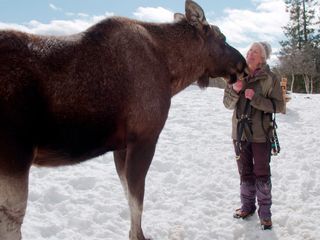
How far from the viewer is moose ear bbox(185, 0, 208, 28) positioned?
4383 millimetres

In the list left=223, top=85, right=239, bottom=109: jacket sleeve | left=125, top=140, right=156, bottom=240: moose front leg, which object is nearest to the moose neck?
left=223, top=85, right=239, bottom=109: jacket sleeve

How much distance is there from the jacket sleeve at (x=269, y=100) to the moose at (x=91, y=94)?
86 cm

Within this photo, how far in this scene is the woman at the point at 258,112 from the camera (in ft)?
16.3

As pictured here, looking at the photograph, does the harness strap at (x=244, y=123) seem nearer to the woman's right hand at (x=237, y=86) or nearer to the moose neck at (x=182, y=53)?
the woman's right hand at (x=237, y=86)

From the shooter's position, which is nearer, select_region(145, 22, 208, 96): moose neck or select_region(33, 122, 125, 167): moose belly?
select_region(33, 122, 125, 167): moose belly

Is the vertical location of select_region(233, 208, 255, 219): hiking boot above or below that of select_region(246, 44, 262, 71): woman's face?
below

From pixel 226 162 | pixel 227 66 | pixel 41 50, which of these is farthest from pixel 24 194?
pixel 226 162

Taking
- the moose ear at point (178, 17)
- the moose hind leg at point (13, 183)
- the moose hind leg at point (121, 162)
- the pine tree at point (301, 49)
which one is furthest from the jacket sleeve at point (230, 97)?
the pine tree at point (301, 49)

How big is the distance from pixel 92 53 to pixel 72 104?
0.50m

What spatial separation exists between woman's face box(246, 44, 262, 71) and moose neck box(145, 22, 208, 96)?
744mm

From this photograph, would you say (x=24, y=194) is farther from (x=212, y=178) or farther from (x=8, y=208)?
(x=212, y=178)

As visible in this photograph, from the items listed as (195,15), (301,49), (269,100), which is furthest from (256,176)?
(301,49)

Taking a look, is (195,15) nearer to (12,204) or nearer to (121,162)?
(121,162)

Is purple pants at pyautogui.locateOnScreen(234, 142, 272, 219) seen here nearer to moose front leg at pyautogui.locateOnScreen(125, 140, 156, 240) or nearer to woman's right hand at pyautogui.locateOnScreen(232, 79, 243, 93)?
woman's right hand at pyautogui.locateOnScreen(232, 79, 243, 93)
